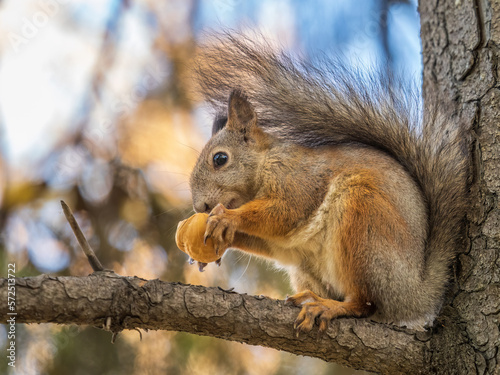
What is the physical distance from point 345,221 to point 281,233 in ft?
0.84

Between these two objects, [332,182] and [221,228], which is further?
[332,182]

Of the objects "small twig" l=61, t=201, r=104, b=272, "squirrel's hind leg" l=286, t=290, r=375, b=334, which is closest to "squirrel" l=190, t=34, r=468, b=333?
"squirrel's hind leg" l=286, t=290, r=375, b=334

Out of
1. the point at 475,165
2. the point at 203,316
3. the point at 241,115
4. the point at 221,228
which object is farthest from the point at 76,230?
the point at 475,165

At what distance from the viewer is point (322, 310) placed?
146 centimetres

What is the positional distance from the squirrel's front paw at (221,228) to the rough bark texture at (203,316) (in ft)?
1.05

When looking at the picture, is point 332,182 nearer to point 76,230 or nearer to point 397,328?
point 397,328

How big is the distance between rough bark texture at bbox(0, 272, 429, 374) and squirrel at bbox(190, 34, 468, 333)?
0.07 meters

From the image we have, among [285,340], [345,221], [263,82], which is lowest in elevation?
[285,340]

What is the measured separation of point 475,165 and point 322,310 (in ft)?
2.20

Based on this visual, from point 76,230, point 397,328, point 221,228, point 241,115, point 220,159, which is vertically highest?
point 241,115

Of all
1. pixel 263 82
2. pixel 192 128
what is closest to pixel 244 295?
pixel 263 82

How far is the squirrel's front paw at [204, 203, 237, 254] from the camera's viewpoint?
1.65m

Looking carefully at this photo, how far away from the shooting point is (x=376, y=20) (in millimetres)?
→ 2664

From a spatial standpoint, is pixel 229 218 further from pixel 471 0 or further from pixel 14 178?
pixel 471 0
